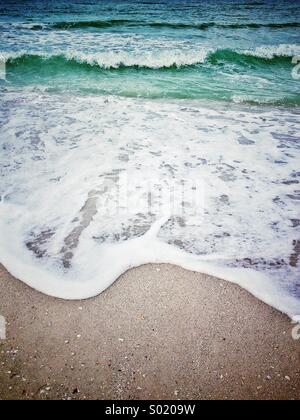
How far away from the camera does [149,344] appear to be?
216 centimetres

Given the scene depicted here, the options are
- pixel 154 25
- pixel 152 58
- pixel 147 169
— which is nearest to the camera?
pixel 147 169

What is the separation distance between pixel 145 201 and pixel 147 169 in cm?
84

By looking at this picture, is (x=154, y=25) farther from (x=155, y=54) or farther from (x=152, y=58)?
(x=152, y=58)

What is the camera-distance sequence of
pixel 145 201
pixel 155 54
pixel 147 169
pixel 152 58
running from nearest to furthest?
1. pixel 145 201
2. pixel 147 169
3. pixel 152 58
4. pixel 155 54

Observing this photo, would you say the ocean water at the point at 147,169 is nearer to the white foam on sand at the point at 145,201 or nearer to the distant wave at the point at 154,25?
the white foam on sand at the point at 145,201

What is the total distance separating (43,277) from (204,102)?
6469mm

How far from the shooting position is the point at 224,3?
27203mm

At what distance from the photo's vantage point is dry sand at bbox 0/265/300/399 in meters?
1.92

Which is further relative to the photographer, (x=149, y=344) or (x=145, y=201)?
(x=145, y=201)

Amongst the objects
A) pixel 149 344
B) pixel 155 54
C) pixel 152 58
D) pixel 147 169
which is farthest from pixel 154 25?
pixel 149 344

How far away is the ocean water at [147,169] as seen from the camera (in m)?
2.83

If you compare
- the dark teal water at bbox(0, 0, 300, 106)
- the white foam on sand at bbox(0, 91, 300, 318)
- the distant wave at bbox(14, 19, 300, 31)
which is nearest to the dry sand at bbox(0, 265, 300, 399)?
the white foam on sand at bbox(0, 91, 300, 318)

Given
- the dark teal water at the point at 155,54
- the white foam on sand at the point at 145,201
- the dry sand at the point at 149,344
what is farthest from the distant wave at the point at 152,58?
the dry sand at the point at 149,344
